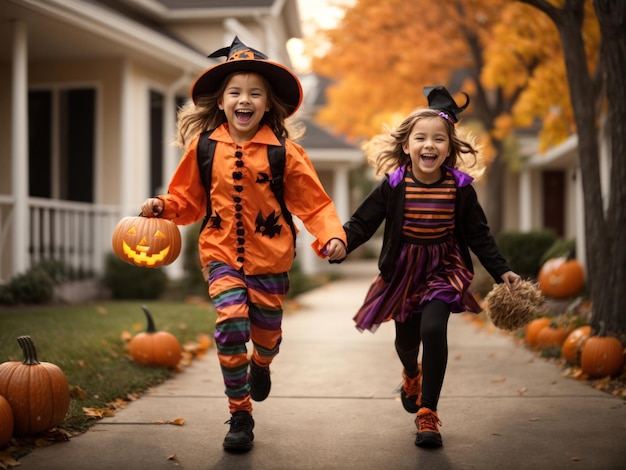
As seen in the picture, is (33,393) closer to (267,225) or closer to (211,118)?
(267,225)

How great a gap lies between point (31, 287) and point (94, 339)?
9.50ft

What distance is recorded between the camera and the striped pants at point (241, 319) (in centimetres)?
397

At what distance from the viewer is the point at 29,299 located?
9.38m

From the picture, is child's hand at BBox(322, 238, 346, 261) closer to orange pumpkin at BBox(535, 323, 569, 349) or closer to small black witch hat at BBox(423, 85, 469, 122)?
small black witch hat at BBox(423, 85, 469, 122)

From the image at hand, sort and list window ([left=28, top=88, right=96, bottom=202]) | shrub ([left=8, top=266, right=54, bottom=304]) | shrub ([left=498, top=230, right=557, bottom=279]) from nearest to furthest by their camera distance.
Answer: shrub ([left=8, top=266, right=54, bottom=304]), window ([left=28, top=88, right=96, bottom=202]), shrub ([left=498, top=230, right=557, bottom=279])

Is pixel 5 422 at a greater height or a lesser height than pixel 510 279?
lesser

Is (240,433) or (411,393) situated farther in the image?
(411,393)

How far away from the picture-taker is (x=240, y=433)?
396cm

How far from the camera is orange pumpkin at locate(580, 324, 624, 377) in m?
5.73

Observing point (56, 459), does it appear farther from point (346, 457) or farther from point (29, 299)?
point (29, 299)

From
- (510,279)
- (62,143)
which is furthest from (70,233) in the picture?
(510,279)

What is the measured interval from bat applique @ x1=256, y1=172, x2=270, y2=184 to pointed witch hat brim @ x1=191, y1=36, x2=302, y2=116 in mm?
582

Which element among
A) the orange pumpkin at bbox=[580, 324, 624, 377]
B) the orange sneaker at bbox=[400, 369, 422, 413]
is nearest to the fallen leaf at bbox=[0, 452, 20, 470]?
the orange sneaker at bbox=[400, 369, 422, 413]

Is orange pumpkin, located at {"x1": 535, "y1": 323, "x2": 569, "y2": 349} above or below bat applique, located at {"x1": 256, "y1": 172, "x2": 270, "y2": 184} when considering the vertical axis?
below
